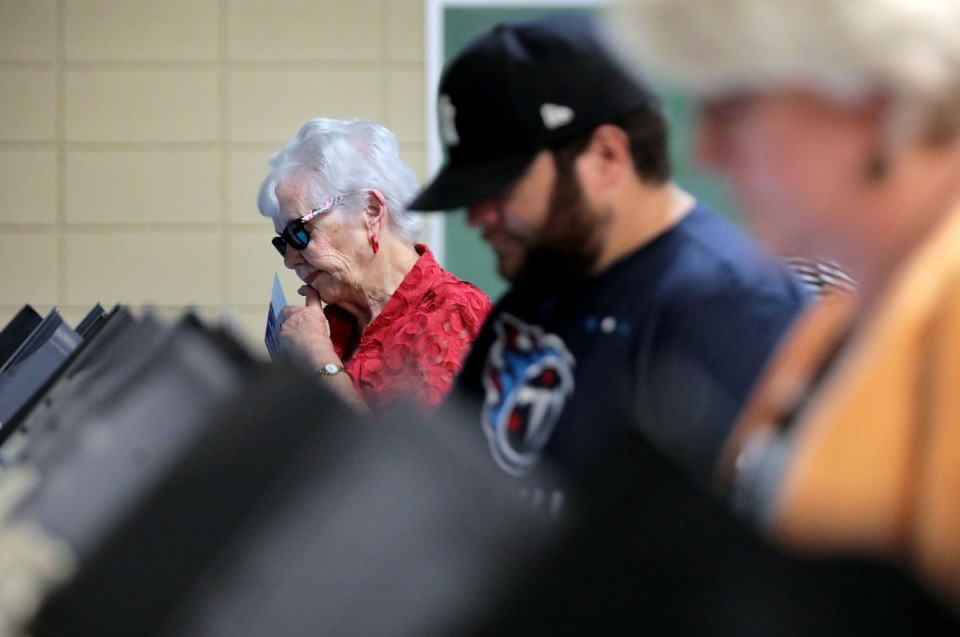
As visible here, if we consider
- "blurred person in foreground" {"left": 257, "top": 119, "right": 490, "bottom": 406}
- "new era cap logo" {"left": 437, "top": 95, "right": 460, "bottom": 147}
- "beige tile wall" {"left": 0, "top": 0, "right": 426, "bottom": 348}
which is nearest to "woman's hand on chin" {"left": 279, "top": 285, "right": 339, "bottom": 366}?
"blurred person in foreground" {"left": 257, "top": 119, "right": 490, "bottom": 406}

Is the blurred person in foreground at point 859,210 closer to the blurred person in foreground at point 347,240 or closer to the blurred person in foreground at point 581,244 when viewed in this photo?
the blurred person in foreground at point 581,244

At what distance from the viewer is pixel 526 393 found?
3.45 feet

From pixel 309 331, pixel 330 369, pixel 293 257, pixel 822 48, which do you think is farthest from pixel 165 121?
pixel 822 48

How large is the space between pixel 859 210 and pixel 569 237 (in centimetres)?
42

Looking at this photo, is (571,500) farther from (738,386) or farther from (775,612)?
(738,386)

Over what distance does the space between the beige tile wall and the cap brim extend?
3.64m

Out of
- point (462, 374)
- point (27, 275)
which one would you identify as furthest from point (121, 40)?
point (462, 374)

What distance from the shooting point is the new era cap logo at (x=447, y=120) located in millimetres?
1075

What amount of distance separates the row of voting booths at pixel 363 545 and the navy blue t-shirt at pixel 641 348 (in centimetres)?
28

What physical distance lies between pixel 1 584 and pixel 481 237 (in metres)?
0.54

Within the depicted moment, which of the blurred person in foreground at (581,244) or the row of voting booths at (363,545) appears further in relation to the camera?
the blurred person in foreground at (581,244)

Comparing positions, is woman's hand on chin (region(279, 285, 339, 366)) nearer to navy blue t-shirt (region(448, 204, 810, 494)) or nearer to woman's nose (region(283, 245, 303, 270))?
woman's nose (region(283, 245, 303, 270))

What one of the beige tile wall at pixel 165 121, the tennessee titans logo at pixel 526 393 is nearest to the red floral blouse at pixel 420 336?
the tennessee titans logo at pixel 526 393

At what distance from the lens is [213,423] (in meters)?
0.66
